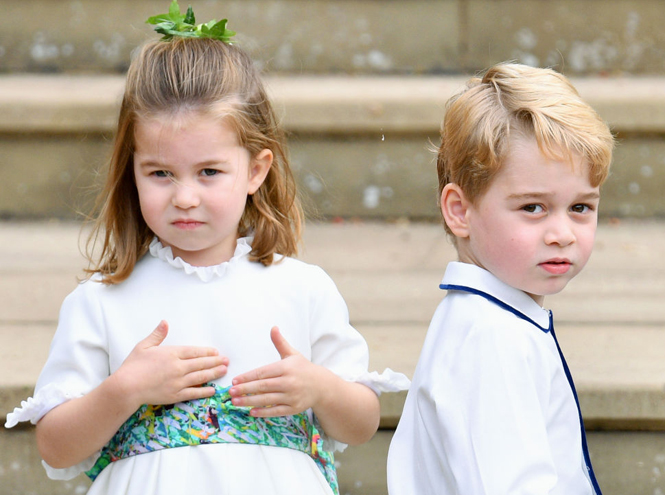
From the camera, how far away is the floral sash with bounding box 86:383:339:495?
1503 millimetres

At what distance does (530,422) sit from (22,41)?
8.15ft

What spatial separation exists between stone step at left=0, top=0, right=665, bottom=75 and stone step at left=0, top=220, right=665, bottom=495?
0.61 metres

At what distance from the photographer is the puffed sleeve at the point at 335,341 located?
160 centimetres

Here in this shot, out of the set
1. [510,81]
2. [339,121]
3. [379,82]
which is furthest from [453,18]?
[510,81]

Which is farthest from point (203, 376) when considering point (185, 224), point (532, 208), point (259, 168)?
point (532, 208)

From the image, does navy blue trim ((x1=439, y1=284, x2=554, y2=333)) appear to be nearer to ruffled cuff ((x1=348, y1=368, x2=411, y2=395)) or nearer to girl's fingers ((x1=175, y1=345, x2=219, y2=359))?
ruffled cuff ((x1=348, y1=368, x2=411, y2=395))

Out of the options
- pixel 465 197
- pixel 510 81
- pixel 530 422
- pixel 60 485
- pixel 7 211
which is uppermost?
pixel 510 81

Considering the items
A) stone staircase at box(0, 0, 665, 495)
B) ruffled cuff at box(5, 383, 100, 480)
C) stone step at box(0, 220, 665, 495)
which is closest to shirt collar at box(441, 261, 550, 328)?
stone step at box(0, 220, 665, 495)

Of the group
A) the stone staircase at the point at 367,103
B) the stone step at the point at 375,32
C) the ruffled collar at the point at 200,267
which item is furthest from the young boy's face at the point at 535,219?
the stone step at the point at 375,32

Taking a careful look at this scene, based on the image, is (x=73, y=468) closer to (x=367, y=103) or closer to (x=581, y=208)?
(x=581, y=208)

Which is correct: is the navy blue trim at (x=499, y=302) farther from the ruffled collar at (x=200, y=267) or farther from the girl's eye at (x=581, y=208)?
the ruffled collar at (x=200, y=267)

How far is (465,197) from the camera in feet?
4.66

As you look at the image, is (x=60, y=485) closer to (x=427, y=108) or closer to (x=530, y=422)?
(x=530, y=422)

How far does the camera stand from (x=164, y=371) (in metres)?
1.45
